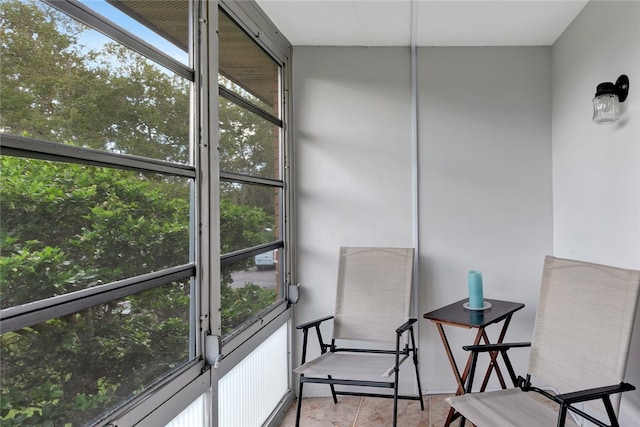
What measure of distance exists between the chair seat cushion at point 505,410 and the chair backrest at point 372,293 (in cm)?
84

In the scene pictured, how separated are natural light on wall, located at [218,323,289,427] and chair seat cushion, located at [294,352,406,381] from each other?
0.85 feet

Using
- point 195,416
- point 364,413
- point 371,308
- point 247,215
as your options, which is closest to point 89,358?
point 195,416

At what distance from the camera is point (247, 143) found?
8.01 feet

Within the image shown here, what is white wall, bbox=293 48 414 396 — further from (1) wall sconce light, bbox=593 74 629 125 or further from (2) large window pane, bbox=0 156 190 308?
(2) large window pane, bbox=0 156 190 308

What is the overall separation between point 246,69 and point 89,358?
74.1 inches

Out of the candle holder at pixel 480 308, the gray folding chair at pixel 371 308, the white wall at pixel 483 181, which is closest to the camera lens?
the candle holder at pixel 480 308

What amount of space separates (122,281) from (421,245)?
229 centimetres

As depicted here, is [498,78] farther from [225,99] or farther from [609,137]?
[225,99]

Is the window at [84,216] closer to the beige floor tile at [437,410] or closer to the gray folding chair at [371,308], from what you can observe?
the gray folding chair at [371,308]

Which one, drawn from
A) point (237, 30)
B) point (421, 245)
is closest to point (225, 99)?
point (237, 30)

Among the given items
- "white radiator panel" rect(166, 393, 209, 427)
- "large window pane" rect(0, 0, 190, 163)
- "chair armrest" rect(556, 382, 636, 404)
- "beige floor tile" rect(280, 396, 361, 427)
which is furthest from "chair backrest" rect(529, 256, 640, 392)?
"large window pane" rect(0, 0, 190, 163)

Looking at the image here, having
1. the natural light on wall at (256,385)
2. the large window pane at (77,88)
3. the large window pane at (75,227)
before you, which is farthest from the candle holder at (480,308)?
the large window pane at (77,88)

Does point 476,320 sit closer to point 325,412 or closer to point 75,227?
point 325,412

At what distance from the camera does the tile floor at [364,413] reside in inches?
105
